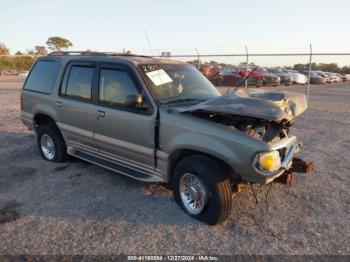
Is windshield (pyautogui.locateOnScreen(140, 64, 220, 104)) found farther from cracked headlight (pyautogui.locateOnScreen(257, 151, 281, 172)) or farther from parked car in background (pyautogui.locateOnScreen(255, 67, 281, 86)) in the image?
parked car in background (pyautogui.locateOnScreen(255, 67, 281, 86))

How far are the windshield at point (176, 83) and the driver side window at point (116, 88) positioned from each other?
0.26 m

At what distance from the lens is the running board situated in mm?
4281

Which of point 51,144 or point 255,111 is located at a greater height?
point 255,111

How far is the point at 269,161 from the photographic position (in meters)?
3.43

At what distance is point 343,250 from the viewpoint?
3289 millimetres

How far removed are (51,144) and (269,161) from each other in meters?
4.07

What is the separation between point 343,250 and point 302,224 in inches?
22.6

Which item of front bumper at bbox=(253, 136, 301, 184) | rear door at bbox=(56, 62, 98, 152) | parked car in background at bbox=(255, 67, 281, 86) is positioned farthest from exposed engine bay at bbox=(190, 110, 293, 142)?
parked car in background at bbox=(255, 67, 281, 86)

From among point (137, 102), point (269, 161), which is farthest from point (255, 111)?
point (137, 102)

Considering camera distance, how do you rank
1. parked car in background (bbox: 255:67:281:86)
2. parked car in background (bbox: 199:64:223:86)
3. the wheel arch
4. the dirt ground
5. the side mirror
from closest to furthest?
1. the dirt ground
2. the wheel arch
3. the side mirror
4. parked car in background (bbox: 255:67:281:86)
5. parked car in background (bbox: 199:64:223:86)

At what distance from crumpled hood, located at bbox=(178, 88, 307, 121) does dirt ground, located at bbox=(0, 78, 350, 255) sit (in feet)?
4.21

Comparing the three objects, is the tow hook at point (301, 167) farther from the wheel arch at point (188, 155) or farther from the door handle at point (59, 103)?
the door handle at point (59, 103)

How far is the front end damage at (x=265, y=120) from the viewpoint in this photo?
3389 mm

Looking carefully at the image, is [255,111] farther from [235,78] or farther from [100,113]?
[235,78]
